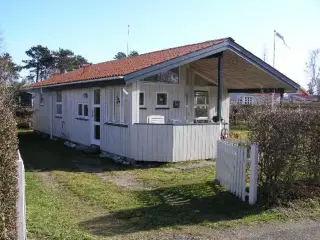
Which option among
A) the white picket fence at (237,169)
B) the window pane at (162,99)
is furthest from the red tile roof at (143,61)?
the white picket fence at (237,169)

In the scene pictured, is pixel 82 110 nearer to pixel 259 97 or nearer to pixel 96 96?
pixel 96 96

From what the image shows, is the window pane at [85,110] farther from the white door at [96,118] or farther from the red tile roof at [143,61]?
the red tile roof at [143,61]

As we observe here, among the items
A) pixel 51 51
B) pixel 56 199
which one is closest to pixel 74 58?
pixel 51 51

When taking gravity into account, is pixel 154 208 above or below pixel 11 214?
below

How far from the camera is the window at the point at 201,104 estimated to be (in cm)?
1667

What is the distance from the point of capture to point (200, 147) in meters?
12.7

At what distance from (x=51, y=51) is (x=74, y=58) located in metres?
3.14

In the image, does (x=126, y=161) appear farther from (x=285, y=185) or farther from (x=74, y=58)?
→ (x=74, y=58)

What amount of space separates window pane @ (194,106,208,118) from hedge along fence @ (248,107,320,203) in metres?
9.32

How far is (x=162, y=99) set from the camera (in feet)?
49.6

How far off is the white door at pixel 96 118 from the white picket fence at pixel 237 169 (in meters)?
7.01

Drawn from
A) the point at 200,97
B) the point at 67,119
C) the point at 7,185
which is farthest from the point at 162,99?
the point at 7,185

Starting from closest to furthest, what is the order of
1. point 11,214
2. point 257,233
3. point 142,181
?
1. point 11,214
2. point 257,233
3. point 142,181

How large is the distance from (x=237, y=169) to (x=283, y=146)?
3.62ft
